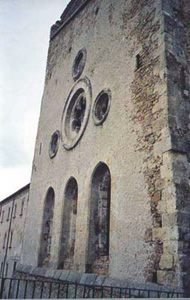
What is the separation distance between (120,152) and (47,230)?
5.26 metres

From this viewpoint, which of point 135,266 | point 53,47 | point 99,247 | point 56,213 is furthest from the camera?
point 53,47

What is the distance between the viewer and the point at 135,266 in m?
6.34

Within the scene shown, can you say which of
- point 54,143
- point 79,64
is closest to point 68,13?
point 79,64

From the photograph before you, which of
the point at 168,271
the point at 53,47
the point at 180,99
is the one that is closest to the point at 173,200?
the point at 168,271

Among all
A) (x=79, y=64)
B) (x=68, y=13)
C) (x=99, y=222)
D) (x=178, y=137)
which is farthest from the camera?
(x=68, y=13)

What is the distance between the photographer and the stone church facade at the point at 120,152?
6.08 metres

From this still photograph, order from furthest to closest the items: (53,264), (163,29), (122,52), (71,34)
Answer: (71,34), (53,264), (122,52), (163,29)

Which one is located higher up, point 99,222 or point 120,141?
point 120,141

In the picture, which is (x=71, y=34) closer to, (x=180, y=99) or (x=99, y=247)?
(x=180, y=99)

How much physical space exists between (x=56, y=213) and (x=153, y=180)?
4961mm

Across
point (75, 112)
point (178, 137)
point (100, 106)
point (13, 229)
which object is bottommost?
point (13, 229)

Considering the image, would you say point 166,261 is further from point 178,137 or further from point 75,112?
point 75,112

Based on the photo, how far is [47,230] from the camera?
11312mm

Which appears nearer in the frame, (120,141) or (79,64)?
(120,141)
